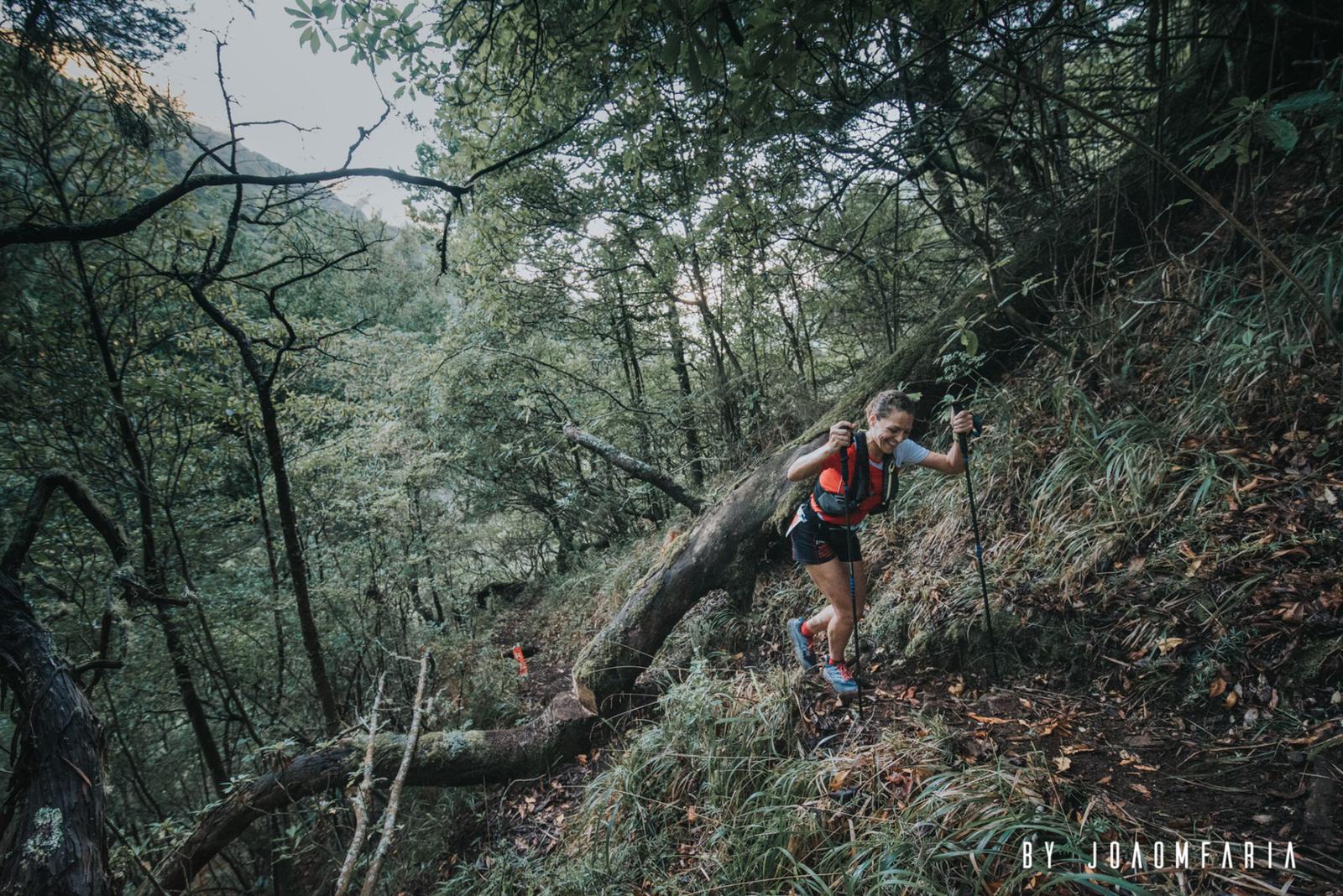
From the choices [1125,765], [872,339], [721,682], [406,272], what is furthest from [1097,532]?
[406,272]

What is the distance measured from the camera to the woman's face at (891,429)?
308 cm

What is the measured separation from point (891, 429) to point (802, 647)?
1.85 meters

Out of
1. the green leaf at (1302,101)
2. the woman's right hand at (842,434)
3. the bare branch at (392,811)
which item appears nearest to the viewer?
the green leaf at (1302,101)

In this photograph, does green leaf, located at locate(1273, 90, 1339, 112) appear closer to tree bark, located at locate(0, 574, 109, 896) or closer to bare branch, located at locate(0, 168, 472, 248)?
bare branch, located at locate(0, 168, 472, 248)

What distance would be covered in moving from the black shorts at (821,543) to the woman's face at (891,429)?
0.64 metres

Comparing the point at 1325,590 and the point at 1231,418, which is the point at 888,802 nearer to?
the point at 1325,590

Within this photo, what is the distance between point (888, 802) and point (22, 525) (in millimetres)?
4718

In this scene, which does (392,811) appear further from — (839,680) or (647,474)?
(647,474)

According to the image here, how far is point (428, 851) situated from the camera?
4422 mm

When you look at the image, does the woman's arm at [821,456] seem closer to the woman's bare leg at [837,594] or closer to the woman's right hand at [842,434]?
the woman's right hand at [842,434]

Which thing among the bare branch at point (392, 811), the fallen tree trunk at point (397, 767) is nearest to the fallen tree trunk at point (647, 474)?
the fallen tree trunk at point (397, 767)

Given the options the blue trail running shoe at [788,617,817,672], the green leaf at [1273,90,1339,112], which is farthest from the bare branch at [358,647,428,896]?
the green leaf at [1273,90,1339,112]

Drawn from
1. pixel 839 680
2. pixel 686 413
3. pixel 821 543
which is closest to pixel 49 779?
pixel 821 543

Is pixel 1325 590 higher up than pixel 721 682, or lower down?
higher up
